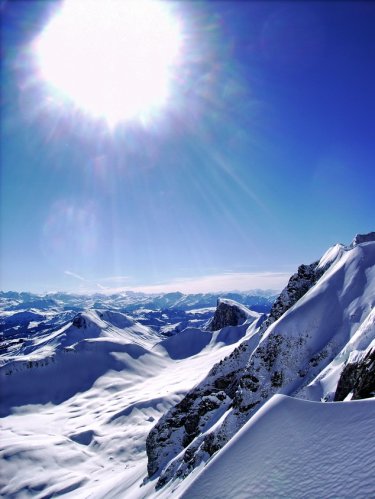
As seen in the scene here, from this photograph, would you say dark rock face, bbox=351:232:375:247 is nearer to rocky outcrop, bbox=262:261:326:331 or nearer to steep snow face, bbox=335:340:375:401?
rocky outcrop, bbox=262:261:326:331

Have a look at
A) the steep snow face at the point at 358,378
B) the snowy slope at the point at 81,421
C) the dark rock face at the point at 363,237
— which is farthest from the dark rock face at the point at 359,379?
the dark rock face at the point at 363,237

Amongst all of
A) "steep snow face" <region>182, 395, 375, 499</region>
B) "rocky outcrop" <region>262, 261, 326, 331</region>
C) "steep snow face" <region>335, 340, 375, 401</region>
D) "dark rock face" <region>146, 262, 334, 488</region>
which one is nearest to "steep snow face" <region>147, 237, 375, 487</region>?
"dark rock face" <region>146, 262, 334, 488</region>

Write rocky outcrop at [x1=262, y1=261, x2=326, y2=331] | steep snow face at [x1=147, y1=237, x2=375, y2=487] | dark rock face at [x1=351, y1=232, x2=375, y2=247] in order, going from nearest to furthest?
steep snow face at [x1=147, y1=237, x2=375, y2=487], rocky outcrop at [x1=262, y1=261, x2=326, y2=331], dark rock face at [x1=351, y1=232, x2=375, y2=247]

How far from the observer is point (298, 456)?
1166 cm

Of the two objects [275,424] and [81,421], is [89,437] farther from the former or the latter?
[275,424]

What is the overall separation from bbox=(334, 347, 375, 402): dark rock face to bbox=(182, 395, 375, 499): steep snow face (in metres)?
4.97

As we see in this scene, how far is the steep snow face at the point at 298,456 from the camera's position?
984 cm

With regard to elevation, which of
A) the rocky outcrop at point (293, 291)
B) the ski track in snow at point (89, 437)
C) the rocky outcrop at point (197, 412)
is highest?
the rocky outcrop at point (293, 291)

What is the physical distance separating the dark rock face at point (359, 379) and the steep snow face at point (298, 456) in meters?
4.97

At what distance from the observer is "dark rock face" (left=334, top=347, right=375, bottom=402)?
17.3 m

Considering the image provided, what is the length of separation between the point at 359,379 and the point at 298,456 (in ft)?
31.6

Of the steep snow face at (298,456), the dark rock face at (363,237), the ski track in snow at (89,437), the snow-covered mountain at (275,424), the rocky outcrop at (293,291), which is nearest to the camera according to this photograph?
the steep snow face at (298,456)

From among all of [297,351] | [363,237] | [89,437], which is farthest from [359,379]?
[89,437]

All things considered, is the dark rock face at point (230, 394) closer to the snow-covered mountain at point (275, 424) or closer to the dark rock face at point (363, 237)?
the snow-covered mountain at point (275, 424)
